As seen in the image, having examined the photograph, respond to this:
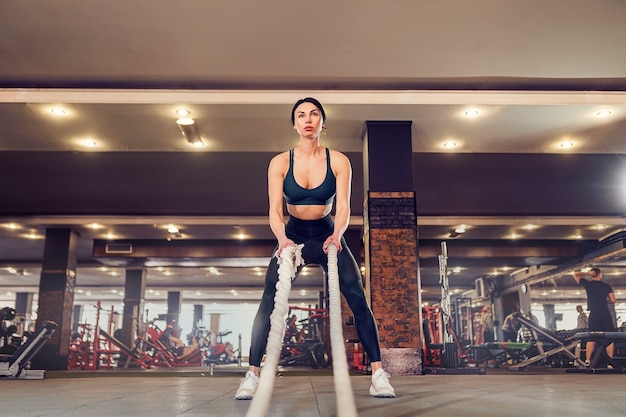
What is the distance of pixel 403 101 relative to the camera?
246 inches

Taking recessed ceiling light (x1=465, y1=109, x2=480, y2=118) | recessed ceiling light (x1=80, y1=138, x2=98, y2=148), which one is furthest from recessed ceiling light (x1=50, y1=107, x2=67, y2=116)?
recessed ceiling light (x1=465, y1=109, x2=480, y2=118)

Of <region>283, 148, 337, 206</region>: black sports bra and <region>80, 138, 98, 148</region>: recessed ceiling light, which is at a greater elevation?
<region>80, 138, 98, 148</region>: recessed ceiling light

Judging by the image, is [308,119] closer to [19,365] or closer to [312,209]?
[312,209]

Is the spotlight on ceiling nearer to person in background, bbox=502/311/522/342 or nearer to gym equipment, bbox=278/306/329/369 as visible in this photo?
gym equipment, bbox=278/306/329/369

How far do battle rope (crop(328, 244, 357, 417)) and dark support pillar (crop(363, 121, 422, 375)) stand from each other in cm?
418

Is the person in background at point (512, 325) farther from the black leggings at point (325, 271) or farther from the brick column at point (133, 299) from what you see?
the brick column at point (133, 299)

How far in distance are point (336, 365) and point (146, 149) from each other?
6820mm

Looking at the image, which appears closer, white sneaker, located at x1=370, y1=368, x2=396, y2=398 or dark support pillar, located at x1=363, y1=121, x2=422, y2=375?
white sneaker, located at x1=370, y1=368, x2=396, y2=398

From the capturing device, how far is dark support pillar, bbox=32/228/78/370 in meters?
11.2

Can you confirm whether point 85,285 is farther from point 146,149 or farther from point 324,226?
point 324,226

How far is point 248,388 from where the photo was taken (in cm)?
243

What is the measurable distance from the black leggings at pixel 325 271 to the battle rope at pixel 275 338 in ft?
1.14

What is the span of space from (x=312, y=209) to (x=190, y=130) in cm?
491

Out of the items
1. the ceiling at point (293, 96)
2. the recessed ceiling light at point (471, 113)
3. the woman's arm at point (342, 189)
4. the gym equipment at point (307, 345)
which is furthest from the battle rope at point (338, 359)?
the gym equipment at point (307, 345)
